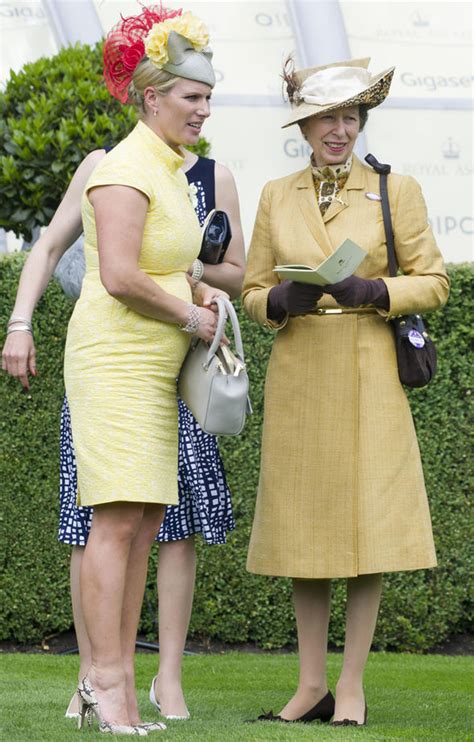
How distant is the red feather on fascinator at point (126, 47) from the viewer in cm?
415

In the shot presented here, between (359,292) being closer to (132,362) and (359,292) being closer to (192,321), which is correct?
(192,321)

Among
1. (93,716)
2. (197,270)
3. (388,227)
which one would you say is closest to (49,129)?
(197,270)

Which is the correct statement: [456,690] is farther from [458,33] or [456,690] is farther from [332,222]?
[458,33]

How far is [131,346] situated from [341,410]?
0.90 metres

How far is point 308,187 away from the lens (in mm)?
4629

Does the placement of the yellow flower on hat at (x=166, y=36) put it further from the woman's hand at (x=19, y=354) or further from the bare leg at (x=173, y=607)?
the bare leg at (x=173, y=607)

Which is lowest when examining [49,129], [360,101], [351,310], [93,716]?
[93,716]

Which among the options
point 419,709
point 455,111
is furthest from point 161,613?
point 455,111

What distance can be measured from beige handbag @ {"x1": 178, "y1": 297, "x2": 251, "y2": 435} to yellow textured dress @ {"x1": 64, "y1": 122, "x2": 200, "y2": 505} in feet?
0.21

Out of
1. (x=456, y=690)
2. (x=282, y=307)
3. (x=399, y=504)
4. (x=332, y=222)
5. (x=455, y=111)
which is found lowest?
(x=456, y=690)

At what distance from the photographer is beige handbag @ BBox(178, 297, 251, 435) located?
3885 mm

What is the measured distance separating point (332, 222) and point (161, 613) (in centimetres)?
144

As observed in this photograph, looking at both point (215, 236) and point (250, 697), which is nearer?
point (215, 236)

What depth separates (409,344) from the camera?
4.46 metres
